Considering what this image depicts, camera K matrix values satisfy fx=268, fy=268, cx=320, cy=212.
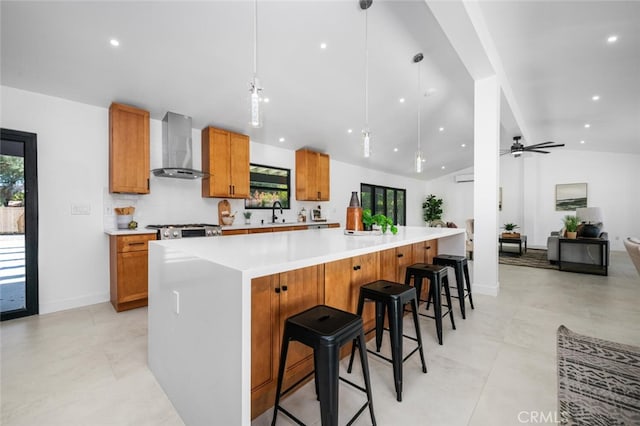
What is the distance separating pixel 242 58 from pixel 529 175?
9164mm

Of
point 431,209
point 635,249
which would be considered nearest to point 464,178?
point 431,209

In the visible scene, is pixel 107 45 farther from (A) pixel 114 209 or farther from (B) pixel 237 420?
(B) pixel 237 420

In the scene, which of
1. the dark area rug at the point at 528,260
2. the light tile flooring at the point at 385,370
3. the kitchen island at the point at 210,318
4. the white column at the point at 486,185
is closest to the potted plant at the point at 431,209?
the dark area rug at the point at 528,260

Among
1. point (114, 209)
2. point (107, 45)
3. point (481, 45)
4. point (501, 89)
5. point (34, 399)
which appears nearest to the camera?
point (34, 399)

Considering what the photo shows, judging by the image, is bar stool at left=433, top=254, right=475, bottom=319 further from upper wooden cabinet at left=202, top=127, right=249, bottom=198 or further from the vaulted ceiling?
upper wooden cabinet at left=202, top=127, right=249, bottom=198

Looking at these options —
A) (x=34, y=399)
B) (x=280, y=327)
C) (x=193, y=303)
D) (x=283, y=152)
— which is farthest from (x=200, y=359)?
(x=283, y=152)

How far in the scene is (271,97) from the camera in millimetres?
3863

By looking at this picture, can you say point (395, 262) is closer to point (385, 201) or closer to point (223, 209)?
point (223, 209)

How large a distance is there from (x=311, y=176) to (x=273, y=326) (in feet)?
14.6

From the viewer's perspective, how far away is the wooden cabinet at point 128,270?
2998mm

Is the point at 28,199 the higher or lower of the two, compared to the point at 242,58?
lower

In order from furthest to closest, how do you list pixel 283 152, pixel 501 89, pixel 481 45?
1. pixel 283 152
2. pixel 501 89
3. pixel 481 45

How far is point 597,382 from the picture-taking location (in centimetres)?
169

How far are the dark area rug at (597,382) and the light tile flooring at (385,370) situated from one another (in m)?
0.07
